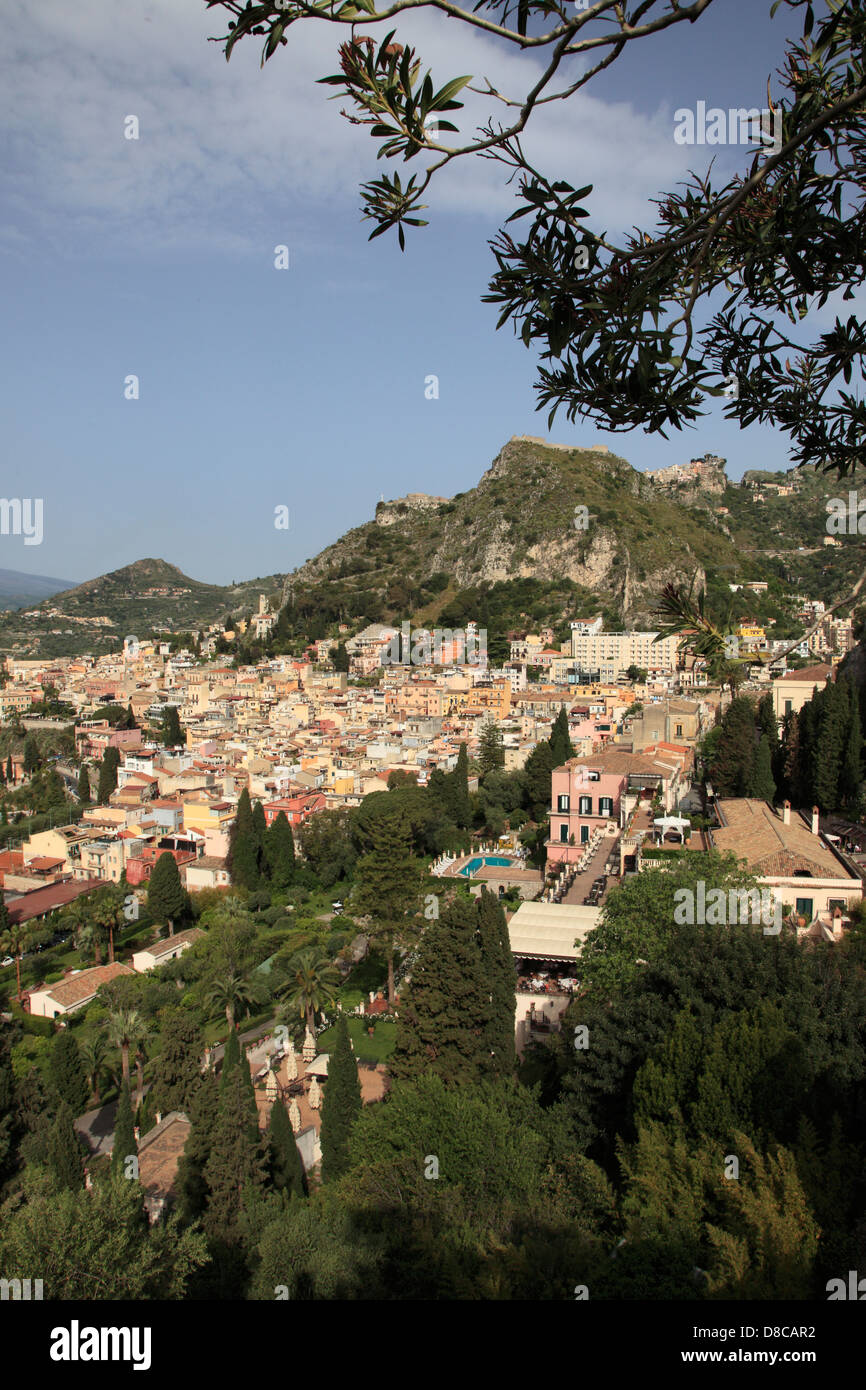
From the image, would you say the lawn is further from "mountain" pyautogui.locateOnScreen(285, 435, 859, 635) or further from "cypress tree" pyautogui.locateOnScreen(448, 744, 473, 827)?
"mountain" pyautogui.locateOnScreen(285, 435, 859, 635)

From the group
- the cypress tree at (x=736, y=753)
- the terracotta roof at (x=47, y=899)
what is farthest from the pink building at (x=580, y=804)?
the terracotta roof at (x=47, y=899)

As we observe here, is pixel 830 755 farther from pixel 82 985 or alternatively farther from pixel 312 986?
pixel 82 985

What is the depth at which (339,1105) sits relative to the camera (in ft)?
34.2

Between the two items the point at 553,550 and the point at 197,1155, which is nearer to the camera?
the point at 197,1155

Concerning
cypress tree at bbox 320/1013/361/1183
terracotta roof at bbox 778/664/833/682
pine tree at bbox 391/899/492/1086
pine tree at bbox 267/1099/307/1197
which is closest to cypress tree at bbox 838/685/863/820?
terracotta roof at bbox 778/664/833/682

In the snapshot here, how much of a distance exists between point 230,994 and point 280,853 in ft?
26.9

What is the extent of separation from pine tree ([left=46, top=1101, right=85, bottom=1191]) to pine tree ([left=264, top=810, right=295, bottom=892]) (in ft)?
44.2

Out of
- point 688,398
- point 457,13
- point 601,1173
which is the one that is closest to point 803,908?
point 601,1173

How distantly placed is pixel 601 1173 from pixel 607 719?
3155 centimetres

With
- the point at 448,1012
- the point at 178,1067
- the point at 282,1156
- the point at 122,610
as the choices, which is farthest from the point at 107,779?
the point at 122,610

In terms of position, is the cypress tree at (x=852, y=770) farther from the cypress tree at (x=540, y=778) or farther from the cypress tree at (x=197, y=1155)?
the cypress tree at (x=197, y=1155)

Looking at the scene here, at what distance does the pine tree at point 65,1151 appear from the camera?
10.3 meters

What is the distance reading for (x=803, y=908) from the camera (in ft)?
38.1
